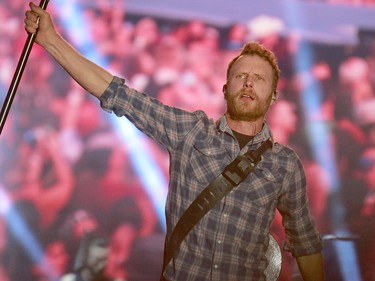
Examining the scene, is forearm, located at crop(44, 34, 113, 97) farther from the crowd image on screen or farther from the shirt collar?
the crowd image on screen

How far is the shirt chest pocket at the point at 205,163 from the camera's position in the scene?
4.92ft

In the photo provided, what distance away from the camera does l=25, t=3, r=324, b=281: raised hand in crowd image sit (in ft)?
4.74

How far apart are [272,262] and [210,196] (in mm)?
404

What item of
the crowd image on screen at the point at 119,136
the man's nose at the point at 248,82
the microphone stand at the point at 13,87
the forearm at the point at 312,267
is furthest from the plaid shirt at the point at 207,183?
the crowd image on screen at the point at 119,136

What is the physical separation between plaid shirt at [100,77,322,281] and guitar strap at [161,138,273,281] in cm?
2

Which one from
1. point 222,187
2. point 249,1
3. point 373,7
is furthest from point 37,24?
point 373,7

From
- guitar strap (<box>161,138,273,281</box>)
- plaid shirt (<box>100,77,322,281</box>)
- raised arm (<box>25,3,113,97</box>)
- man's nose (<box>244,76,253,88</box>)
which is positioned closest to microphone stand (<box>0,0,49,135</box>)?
raised arm (<box>25,3,113,97</box>)

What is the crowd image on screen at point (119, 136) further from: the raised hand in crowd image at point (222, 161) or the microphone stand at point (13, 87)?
the microphone stand at point (13, 87)

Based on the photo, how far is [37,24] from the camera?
1130mm

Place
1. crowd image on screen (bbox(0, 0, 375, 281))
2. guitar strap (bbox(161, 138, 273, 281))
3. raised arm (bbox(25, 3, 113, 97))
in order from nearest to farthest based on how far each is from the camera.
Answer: raised arm (bbox(25, 3, 113, 97)) < guitar strap (bbox(161, 138, 273, 281)) < crowd image on screen (bbox(0, 0, 375, 281))

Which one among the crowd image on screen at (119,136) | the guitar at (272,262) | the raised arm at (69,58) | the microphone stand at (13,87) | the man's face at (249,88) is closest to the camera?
the microphone stand at (13,87)

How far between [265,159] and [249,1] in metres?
2.59

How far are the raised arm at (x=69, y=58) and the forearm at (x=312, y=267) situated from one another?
911 mm

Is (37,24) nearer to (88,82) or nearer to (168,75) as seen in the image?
(88,82)
